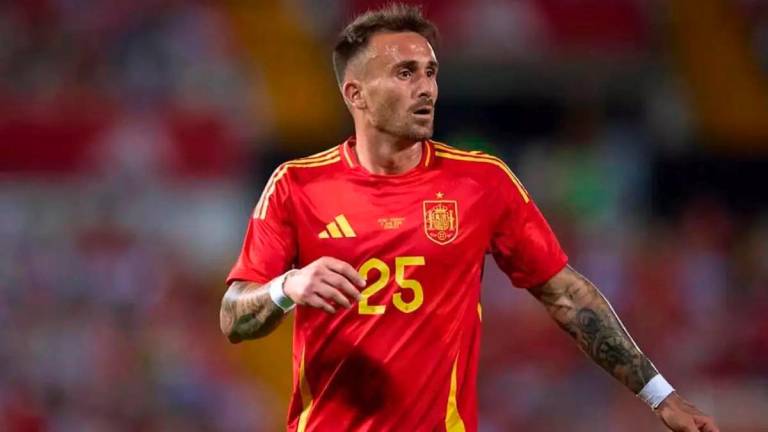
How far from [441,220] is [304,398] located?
0.78 meters

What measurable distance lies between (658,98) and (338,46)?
28.6ft

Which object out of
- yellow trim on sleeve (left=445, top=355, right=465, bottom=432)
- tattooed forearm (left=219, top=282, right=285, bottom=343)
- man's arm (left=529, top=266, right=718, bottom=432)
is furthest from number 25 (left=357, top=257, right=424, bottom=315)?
man's arm (left=529, top=266, right=718, bottom=432)

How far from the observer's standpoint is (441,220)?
4652 millimetres

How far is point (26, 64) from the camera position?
474 inches

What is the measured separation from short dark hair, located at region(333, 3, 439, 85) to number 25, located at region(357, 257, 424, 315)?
828 mm

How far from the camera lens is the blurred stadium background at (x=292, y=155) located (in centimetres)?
964

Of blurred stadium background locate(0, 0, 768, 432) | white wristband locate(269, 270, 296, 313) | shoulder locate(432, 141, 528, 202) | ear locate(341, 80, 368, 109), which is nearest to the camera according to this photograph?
white wristband locate(269, 270, 296, 313)

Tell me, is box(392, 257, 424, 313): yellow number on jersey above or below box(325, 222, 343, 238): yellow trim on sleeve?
below

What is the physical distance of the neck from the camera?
478 cm

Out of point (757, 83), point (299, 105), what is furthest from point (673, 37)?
point (299, 105)

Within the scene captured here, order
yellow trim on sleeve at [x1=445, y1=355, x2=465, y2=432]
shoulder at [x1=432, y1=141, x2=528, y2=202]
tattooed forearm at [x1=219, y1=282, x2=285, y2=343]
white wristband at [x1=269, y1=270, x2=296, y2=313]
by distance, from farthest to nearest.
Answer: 1. shoulder at [x1=432, y1=141, x2=528, y2=202]
2. yellow trim on sleeve at [x1=445, y1=355, x2=465, y2=432]
3. tattooed forearm at [x1=219, y1=282, x2=285, y2=343]
4. white wristband at [x1=269, y1=270, x2=296, y2=313]

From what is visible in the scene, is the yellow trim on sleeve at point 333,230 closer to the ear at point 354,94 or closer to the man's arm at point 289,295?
the man's arm at point 289,295

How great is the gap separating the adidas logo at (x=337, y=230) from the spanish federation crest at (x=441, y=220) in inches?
10.5

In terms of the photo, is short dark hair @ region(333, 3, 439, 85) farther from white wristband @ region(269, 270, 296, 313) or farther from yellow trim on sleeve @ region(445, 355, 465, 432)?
yellow trim on sleeve @ region(445, 355, 465, 432)
